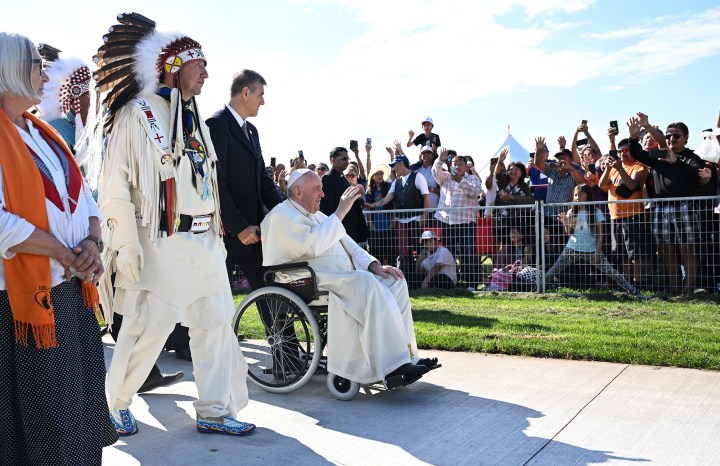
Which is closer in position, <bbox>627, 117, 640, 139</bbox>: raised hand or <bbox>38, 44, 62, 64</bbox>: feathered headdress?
<bbox>38, 44, 62, 64</bbox>: feathered headdress

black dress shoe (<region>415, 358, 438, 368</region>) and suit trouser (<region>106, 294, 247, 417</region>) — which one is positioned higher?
suit trouser (<region>106, 294, 247, 417</region>)

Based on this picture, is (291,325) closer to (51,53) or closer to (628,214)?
(51,53)

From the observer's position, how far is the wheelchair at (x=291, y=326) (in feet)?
16.8

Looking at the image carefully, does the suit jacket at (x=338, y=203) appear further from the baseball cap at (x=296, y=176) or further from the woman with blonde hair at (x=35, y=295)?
the woman with blonde hair at (x=35, y=295)

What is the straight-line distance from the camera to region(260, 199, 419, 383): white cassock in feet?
16.2

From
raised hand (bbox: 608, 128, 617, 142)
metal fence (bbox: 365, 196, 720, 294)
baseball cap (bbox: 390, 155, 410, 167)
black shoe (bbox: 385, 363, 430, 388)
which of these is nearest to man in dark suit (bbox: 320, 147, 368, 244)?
metal fence (bbox: 365, 196, 720, 294)

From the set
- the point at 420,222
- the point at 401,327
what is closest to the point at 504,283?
the point at 420,222

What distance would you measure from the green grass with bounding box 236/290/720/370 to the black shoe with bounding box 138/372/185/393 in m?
2.29

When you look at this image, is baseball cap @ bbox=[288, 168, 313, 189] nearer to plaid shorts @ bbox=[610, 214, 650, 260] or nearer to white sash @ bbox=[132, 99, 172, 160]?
white sash @ bbox=[132, 99, 172, 160]

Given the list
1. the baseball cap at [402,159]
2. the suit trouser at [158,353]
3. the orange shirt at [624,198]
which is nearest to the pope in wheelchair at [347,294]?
the suit trouser at [158,353]

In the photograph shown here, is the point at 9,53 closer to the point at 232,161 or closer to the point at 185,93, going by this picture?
the point at 185,93

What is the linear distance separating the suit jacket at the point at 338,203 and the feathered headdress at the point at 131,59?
4.99 meters

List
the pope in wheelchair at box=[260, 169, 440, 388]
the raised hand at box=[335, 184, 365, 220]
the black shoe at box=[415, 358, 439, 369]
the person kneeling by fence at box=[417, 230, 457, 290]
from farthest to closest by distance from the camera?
the person kneeling by fence at box=[417, 230, 457, 290], the raised hand at box=[335, 184, 365, 220], the black shoe at box=[415, 358, 439, 369], the pope in wheelchair at box=[260, 169, 440, 388]

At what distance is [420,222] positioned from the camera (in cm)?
1130
